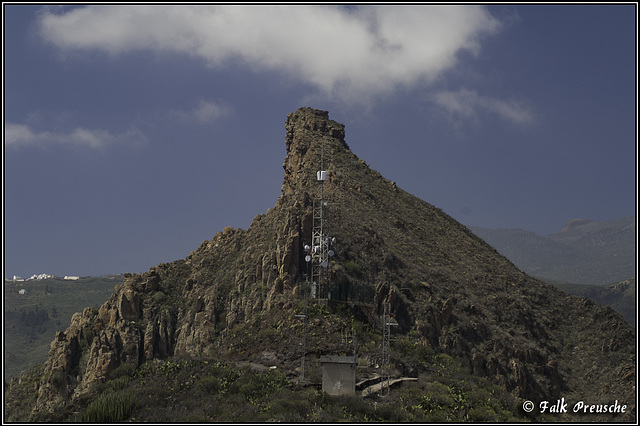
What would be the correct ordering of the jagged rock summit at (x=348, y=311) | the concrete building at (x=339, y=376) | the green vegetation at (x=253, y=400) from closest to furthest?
the green vegetation at (x=253, y=400), the concrete building at (x=339, y=376), the jagged rock summit at (x=348, y=311)

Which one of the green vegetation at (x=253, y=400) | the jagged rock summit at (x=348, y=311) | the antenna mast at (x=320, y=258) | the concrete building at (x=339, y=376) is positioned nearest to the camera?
the green vegetation at (x=253, y=400)

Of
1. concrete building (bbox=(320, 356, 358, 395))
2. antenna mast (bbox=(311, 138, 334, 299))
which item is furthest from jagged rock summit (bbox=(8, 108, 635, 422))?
concrete building (bbox=(320, 356, 358, 395))

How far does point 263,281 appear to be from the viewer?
6253 centimetres

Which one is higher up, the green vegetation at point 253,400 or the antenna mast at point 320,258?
the antenna mast at point 320,258

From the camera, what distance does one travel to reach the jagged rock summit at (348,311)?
58500 mm

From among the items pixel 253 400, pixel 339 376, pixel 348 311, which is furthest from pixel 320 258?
pixel 253 400

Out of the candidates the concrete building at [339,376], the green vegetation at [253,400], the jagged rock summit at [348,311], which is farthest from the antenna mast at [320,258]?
the concrete building at [339,376]

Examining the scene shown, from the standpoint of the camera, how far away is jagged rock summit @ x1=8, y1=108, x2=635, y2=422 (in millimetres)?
58500

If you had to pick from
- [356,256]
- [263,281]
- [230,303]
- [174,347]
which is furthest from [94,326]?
[356,256]

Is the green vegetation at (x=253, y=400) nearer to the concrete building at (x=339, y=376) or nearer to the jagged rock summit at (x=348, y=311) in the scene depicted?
the concrete building at (x=339, y=376)

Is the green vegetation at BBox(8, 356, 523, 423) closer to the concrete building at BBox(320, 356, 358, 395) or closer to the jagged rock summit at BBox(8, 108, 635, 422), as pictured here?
the concrete building at BBox(320, 356, 358, 395)

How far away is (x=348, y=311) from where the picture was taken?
5450cm

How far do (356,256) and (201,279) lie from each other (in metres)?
17.1

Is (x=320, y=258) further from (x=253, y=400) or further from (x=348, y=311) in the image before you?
(x=253, y=400)
